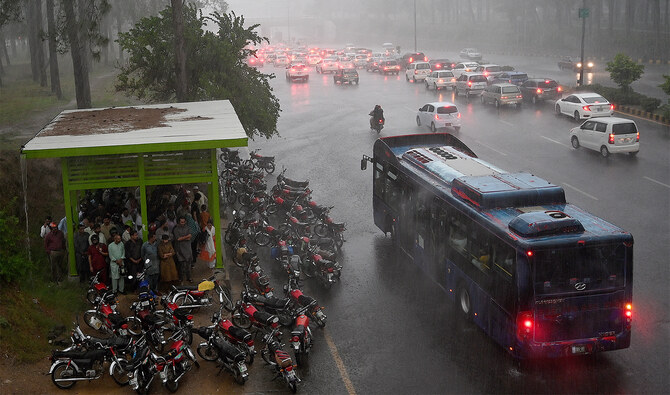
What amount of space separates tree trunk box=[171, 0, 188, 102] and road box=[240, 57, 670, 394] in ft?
18.2

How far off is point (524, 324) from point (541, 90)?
33685mm

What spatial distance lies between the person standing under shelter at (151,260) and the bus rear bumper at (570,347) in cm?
725

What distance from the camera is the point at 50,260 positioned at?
1555cm

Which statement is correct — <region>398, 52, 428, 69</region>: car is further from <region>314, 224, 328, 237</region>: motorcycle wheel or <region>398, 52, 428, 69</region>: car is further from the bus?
the bus

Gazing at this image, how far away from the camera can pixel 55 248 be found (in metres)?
15.4

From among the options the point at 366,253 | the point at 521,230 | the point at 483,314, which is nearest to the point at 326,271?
the point at 366,253

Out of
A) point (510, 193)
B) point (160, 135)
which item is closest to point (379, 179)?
point (160, 135)

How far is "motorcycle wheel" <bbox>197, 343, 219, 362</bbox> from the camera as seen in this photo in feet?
40.0

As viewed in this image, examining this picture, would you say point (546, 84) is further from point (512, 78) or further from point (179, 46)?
point (179, 46)

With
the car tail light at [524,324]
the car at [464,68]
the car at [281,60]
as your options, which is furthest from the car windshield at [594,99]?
the car at [281,60]

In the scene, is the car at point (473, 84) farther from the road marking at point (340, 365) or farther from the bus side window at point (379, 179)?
the road marking at point (340, 365)

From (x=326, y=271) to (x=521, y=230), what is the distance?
5.85 metres

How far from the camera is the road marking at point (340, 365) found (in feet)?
38.3

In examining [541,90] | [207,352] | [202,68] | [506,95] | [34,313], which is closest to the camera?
[207,352]
